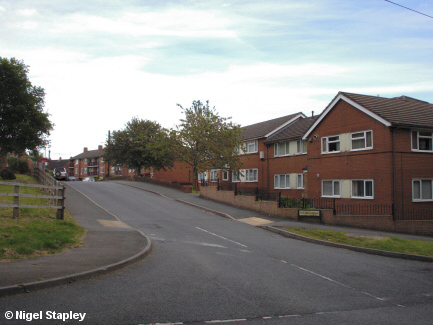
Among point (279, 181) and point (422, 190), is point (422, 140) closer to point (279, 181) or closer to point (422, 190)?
point (422, 190)

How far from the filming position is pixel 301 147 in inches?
1326

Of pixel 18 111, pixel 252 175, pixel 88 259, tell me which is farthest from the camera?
pixel 252 175

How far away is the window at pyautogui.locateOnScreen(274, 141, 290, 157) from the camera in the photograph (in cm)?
3559

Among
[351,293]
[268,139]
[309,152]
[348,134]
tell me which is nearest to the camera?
[351,293]

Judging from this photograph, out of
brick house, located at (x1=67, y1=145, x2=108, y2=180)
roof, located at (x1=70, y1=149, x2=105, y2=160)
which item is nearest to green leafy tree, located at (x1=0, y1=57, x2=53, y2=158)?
brick house, located at (x1=67, y1=145, x2=108, y2=180)

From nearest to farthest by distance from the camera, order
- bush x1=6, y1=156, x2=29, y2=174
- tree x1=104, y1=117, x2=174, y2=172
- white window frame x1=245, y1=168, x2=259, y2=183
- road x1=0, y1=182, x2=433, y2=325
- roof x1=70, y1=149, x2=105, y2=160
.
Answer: road x1=0, y1=182, x2=433, y2=325, white window frame x1=245, y1=168, x2=259, y2=183, bush x1=6, y1=156, x2=29, y2=174, tree x1=104, y1=117, x2=174, y2=172, roof x1=70, y1=149, x2=105, y2=160

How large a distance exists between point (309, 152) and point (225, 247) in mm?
18203

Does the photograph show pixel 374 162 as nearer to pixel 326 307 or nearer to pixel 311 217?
pixel 311 217

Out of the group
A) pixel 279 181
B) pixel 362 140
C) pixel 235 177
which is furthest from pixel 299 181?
pixel 235 177

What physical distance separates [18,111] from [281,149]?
81.5ft

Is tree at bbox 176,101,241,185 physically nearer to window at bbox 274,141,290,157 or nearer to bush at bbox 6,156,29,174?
window at bbox 274,141,290,157

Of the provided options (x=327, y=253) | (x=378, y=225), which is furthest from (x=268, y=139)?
(x=327, y=253)

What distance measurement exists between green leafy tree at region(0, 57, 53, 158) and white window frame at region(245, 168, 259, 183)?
21.1m

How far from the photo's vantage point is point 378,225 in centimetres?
2142
